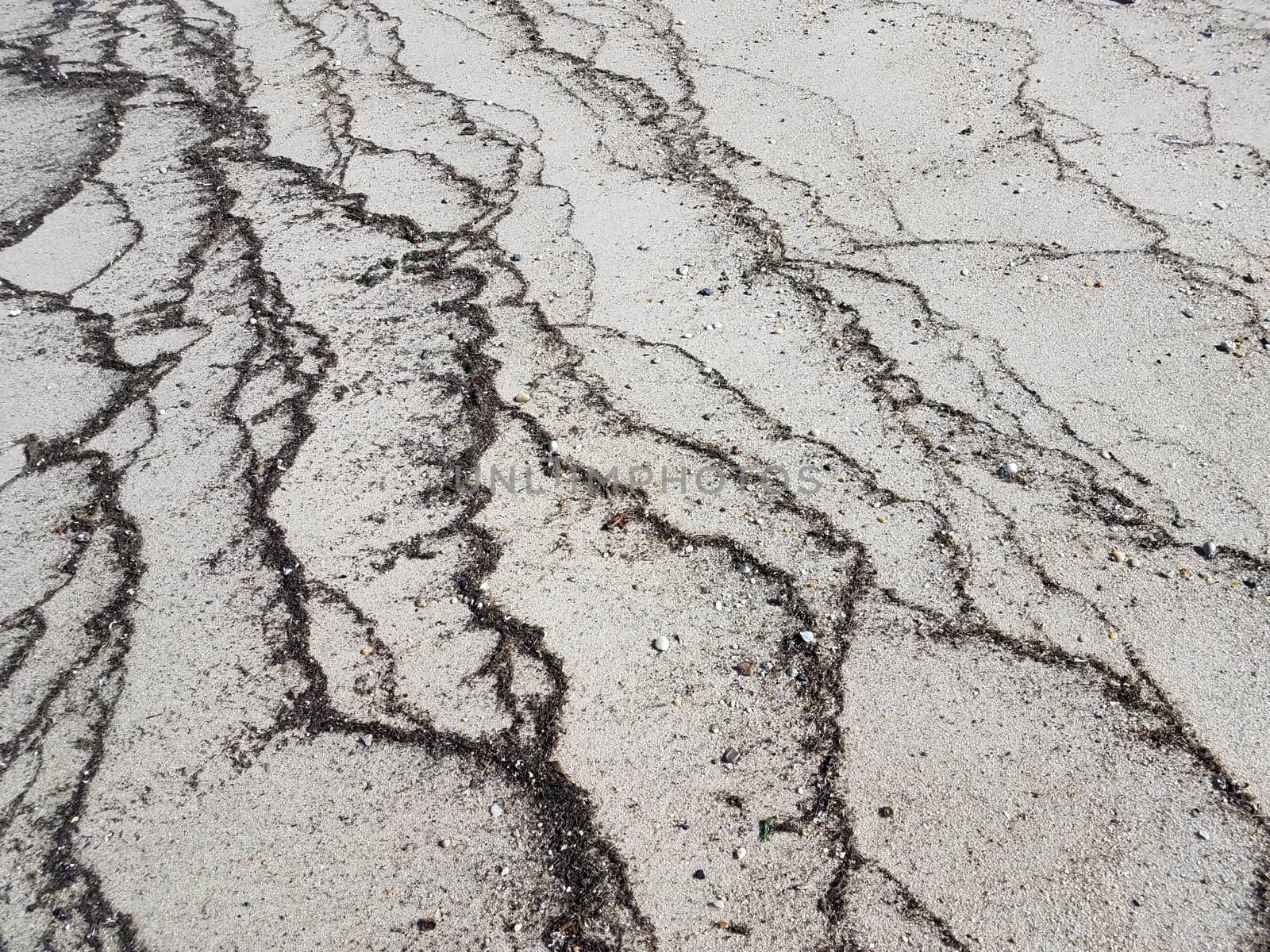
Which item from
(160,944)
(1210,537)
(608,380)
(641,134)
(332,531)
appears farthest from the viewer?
(641,134)

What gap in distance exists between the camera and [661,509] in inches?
84.8

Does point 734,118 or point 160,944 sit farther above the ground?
point 734,118

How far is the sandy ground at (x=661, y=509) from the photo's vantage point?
5.21ft

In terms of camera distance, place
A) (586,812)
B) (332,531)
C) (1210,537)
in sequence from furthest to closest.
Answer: (332,531)
(1210,537)
(586,812)

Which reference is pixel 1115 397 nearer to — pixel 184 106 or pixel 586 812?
pixel 586 812

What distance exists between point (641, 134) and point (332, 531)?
204cm

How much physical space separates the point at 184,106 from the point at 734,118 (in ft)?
7.73

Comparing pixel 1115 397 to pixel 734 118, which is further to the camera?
pixel 734 118

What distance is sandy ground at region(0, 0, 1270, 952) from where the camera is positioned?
1589mm

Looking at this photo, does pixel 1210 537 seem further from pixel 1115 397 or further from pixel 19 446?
pixel 19 446

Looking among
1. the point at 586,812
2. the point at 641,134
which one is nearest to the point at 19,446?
the point at 586,812

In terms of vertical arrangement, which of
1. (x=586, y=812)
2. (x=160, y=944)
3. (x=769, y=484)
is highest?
(x=769, y=484)

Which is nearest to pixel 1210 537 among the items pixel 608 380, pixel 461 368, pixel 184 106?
pixel 608 380

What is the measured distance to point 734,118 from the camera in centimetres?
344
